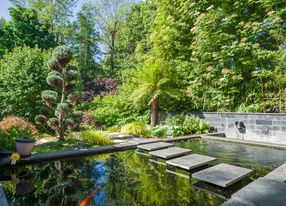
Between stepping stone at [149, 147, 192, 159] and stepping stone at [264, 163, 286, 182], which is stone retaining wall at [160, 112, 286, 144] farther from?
stepping stone at [264, 163, 286, 182]

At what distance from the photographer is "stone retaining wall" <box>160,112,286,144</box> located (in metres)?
5.74

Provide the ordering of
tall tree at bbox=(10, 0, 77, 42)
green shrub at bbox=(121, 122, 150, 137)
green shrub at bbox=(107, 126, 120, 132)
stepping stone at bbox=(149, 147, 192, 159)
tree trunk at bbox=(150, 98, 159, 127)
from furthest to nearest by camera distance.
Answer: tall tree at bbox=(10, 0, 77, 42), green shrub at bbox=(107, 126, 120, 132), tree trunk at bbox=(150, 98, 159, 127), green shrub at bbox=(121, 122, 150, 137), stepping stone at bbox=(149, 147, 192, 159)

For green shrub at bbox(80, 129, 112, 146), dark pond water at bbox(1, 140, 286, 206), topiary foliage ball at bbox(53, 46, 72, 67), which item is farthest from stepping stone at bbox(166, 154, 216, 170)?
topiary foliage ball at bbox(53, 46, 72, 67)

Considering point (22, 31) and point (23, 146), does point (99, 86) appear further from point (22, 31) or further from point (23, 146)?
point (23, 146)

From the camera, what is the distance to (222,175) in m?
2.81

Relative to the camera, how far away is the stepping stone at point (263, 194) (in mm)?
1931

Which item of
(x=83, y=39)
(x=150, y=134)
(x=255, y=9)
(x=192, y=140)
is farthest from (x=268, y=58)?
(x=83, y=39)

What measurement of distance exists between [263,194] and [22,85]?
8.91 m

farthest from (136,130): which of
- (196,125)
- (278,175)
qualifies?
(278,175)

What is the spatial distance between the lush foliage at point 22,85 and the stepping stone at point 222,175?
7.48 meters

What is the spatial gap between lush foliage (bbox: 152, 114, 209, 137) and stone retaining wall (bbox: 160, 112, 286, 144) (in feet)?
1.41

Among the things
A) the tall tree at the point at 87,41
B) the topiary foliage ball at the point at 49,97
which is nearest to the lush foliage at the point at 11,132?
the topiary foliage ball at the point at 49,97

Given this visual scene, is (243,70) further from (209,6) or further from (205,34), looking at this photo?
(209,6)

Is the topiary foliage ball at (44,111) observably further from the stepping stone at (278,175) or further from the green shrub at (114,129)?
the stepping stone at (278,175)
